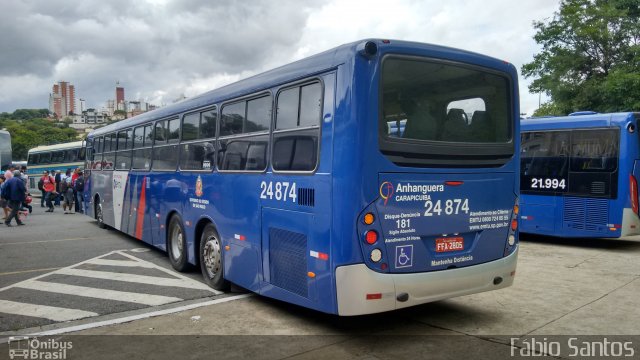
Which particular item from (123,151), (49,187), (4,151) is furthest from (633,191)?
(4,151)

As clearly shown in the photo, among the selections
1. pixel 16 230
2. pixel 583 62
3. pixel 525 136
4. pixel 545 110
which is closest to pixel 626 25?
pixel 583 62

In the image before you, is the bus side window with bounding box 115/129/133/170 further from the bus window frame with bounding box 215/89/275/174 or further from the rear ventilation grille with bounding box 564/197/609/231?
the rear ventilation grille with bounding box 564/197/609/231

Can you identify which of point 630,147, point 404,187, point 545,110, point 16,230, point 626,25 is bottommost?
point 16,230

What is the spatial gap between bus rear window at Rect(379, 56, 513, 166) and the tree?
20220 millimetres

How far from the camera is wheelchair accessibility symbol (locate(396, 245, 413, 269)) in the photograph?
4812mm

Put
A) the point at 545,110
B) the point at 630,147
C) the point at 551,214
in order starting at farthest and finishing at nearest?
the point at 545,110
the point at 551,214
the point at 630,147

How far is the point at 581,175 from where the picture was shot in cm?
1111

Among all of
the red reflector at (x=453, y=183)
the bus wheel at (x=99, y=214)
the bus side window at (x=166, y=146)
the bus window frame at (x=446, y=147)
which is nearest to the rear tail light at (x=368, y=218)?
Result: the bus window frame at (x=446, y=147)

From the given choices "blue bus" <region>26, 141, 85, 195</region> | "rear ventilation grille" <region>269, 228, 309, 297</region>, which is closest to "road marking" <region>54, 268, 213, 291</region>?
"rear ventilation grille" <region>269, 228, 309, 297</region>

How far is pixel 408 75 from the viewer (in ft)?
16.3

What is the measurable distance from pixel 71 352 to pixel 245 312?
2.02 meters

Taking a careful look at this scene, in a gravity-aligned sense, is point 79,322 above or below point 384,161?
below

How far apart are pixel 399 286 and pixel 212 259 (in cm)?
350

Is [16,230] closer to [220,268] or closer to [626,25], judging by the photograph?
[220,268]
